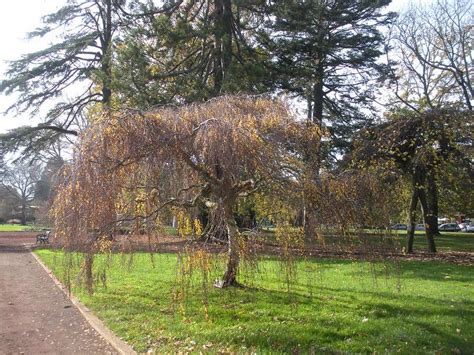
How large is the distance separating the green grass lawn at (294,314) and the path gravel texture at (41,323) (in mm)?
452

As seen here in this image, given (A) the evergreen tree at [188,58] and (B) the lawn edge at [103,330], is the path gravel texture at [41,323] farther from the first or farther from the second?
(A) the evergreen tree at [188,58]

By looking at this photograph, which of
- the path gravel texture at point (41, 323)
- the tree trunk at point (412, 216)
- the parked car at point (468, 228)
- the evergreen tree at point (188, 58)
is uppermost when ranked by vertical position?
the evergreen tree at point (188, 58)

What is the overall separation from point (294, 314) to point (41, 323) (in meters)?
4.37

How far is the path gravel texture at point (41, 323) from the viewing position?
6.94 metres

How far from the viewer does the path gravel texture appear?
22.8 feet

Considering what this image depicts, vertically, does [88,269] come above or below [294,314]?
above

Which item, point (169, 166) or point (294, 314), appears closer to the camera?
point (169, 166)

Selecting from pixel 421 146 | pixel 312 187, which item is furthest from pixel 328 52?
pixel 312 187

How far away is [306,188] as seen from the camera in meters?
7.42

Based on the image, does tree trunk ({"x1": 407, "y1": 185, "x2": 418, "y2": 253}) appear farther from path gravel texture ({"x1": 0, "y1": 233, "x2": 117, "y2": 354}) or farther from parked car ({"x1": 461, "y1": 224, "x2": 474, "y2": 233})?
parked car ({"x1": 461, "y1": 224, "x2": 474, "y2": 233})

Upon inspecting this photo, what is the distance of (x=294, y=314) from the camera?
26.5 feet

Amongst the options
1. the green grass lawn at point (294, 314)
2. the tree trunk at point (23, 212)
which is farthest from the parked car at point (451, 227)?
the tree trunk at point (23, 212)

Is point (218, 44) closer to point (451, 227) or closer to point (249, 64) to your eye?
point (249, 64)

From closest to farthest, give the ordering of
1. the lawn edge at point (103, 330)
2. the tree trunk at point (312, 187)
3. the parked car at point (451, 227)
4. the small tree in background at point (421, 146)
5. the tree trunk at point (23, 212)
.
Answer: the lawn edge at point (103, 330) < the tree trunk at point (312, 187) < the small tree in background at point (421, 146) < the parked car at point (451, 227) < the tree trunk at point (23, 212)
